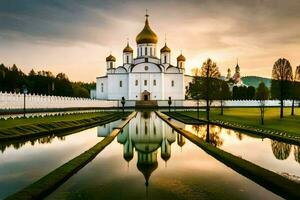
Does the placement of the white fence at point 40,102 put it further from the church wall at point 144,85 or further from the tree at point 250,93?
the tree at point 250,93

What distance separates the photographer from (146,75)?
74.7 metres

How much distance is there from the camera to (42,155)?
1331 centimetres

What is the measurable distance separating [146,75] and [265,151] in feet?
199

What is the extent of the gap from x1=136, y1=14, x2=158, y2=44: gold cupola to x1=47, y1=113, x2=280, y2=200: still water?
206 ft

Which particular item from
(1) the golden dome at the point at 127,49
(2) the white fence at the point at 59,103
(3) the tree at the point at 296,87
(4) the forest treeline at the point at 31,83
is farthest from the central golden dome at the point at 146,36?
(3) the tree at the point at 296,87

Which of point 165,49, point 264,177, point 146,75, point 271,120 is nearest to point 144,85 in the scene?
point 146,75

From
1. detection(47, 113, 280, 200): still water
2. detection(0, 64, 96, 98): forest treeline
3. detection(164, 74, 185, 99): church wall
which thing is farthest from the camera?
detection(164, 74, 185, 99): church wall

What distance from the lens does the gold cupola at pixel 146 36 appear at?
7550cm

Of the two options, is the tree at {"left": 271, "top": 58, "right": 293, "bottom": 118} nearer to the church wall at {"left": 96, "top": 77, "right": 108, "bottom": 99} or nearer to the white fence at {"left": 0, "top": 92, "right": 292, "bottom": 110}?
the white fence at {"left": 0, "top": 92, "right": 292, "bottom": 110}

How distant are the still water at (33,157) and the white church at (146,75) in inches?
2174

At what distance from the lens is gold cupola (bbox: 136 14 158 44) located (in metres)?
75.5

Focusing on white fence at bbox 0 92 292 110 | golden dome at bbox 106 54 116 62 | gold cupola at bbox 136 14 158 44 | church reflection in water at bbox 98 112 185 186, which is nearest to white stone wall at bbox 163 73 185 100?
white fence at bbox 0 92 292 110

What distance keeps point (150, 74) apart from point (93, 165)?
6356 centimetres

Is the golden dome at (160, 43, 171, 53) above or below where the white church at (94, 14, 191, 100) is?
above
